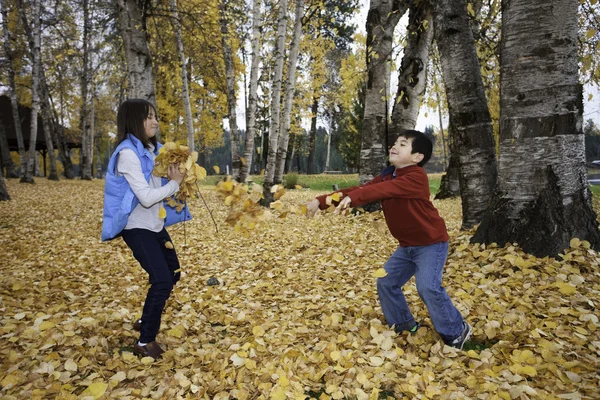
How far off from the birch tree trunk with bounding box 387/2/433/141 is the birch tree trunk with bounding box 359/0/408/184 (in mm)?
373

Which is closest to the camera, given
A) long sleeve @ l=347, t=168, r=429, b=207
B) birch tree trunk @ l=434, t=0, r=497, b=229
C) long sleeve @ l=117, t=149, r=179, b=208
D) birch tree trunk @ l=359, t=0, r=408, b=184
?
long sleeve @ l=347, t=168, r=429, b=207

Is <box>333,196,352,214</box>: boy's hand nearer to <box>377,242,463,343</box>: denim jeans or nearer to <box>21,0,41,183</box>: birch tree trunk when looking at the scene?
<box>377,242,463,343</box>: denim jeans

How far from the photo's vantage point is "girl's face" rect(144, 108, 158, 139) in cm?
294

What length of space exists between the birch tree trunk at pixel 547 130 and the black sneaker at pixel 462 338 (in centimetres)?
148

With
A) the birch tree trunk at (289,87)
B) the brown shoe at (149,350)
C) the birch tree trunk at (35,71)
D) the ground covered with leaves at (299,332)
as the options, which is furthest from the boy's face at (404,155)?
the birch tree trunk at (35,71)

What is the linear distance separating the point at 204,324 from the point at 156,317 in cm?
90

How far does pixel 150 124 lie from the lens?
2949 millimetres

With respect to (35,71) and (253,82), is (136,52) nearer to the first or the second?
(253,82)

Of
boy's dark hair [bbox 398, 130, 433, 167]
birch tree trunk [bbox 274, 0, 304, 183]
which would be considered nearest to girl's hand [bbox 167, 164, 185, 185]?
boy's dark hair [bbox 398, 130, 433, 167]

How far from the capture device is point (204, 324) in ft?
12.2

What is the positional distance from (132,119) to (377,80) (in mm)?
6308

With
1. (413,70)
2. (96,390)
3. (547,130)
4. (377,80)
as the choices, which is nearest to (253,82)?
(377,80)

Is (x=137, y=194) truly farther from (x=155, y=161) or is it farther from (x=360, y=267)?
(x=360, y=267)

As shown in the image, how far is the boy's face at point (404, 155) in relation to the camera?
290cm
